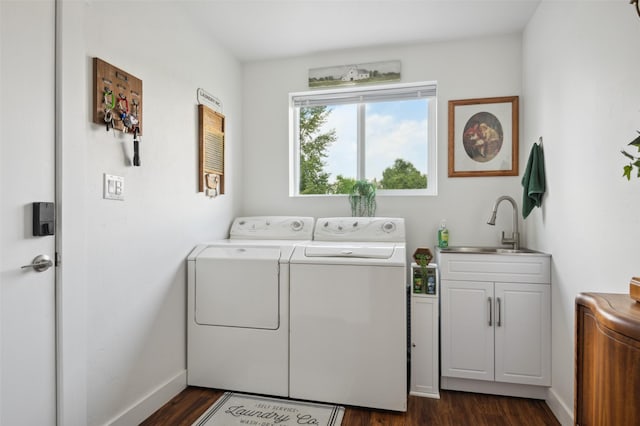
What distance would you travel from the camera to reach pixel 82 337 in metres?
1.60

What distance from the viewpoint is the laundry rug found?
1987mm

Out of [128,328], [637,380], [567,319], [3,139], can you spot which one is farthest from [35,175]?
[567,319]

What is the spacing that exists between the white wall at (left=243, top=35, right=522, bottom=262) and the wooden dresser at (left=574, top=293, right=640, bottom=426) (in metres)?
1.63

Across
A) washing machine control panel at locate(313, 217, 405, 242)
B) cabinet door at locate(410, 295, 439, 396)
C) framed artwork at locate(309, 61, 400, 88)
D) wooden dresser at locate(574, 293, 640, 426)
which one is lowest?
cabinet door at locate(410, 295, 439, 396)

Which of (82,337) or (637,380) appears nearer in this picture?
Result: (637,380)

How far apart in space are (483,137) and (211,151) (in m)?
2.09

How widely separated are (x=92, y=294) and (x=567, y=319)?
2.44m

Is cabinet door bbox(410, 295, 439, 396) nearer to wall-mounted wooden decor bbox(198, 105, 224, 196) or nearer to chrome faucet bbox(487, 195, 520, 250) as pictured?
chrome faucet bbox(487, 195, 520, 250)

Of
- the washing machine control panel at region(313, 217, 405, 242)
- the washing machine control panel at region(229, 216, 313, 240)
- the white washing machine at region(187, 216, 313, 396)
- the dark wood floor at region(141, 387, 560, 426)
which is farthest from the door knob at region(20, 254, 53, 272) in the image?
the washing machine control panel at region(313, 217, 405, 242)

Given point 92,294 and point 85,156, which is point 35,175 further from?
point 92,294

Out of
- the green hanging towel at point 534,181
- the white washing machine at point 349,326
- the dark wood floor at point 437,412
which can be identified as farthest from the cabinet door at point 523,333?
the white washing machine at point 349,326

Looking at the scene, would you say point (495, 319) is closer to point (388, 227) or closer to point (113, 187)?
point (388, 227)

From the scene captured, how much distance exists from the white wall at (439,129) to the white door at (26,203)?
1.85 metres

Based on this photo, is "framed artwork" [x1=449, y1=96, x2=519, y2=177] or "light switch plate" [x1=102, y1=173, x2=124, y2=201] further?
"framed artwork" [x1=449, y1=96, x2=519, y2=177]
